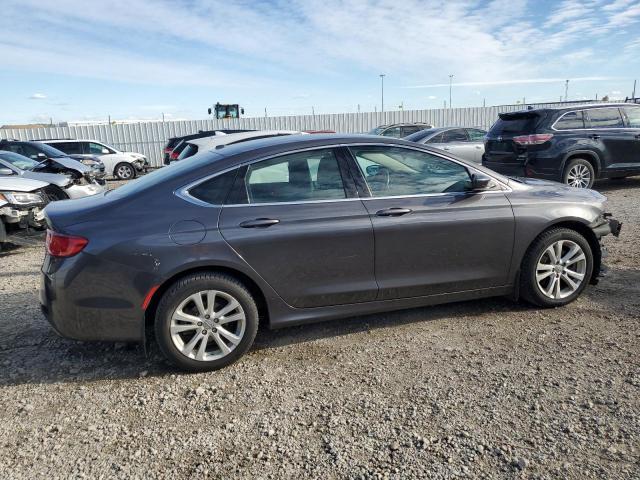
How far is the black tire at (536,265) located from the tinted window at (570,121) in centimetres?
584

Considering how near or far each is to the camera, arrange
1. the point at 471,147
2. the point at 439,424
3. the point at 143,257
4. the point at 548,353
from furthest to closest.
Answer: the point at 471,147, the point at 548,353, the point at 143,257, the point at 439,424

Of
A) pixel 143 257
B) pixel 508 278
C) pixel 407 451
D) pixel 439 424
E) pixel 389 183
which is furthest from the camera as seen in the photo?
pixel 508 278

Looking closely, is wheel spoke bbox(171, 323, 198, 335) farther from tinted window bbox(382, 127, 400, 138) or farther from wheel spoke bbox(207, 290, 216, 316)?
tinted window bbox(382, 127, 400, 138)

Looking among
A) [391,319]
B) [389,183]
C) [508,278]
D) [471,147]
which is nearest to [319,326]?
[391,319]

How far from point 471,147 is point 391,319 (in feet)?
35.2

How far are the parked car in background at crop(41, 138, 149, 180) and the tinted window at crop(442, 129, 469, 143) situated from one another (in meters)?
12.5

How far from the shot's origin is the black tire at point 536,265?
4.16 metres

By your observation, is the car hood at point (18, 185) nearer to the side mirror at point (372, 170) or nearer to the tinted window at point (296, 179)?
the tinted window at point (296, 179)

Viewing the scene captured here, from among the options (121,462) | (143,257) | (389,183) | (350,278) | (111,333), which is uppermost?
(389,183)

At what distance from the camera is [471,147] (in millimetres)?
13852

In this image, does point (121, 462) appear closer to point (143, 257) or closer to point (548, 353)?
point (143, 257)

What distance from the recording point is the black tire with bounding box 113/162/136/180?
777 inches

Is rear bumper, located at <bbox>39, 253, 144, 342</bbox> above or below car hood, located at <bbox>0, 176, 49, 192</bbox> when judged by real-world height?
below

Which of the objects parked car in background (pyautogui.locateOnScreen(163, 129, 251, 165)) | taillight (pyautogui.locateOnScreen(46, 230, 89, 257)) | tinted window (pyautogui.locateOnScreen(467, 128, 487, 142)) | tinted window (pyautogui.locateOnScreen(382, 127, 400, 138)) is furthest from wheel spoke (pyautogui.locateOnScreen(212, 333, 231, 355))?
tinted window (pyautogui.locateOnScreen(382, 127, 400, 138))
